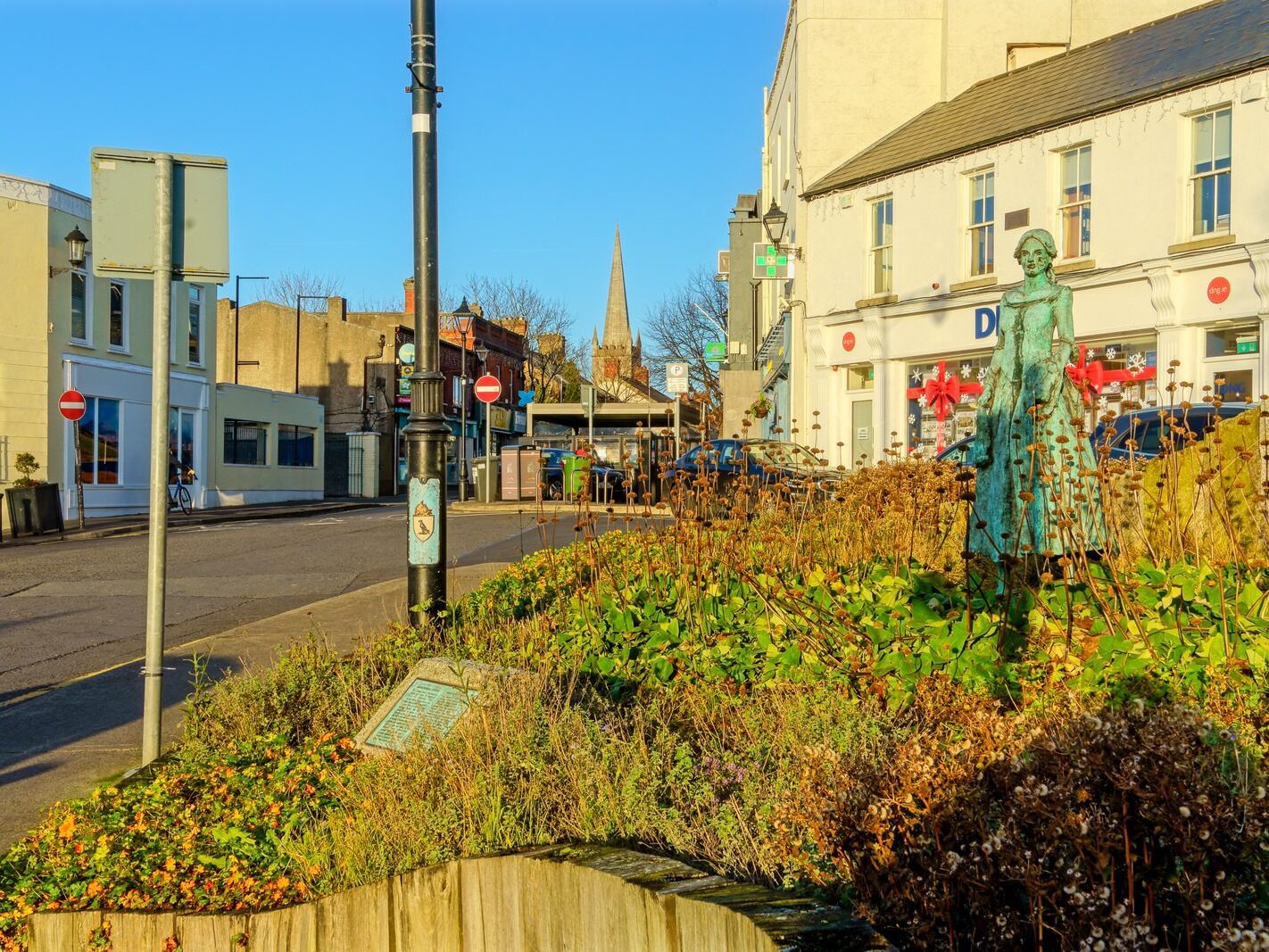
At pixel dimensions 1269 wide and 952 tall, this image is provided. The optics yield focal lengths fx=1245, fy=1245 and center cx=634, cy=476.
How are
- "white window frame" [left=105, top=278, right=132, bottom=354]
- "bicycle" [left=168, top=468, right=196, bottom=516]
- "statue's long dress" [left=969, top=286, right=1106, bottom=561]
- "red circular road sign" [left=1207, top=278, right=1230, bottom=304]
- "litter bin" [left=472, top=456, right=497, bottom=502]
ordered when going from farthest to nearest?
"bicycle" [left=168, top=468, right=196, bottom=516], "litter bin" [left=472, top=456, right=497, bottom=502], "white window frame" [left=105, top=278, right=132, bottom=354], "red circular road sign" [left=1207, top=278, right=1230, bottom=304], "statue's long dress" [left=969, top=286, right=1106, bottom=561]

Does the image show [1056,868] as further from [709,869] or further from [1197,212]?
[1197,212]

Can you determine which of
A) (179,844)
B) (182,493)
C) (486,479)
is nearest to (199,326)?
(182,493)

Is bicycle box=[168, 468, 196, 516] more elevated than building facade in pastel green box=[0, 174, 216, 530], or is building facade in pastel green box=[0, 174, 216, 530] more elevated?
building facade in pastel green box=[0, 174, 216, 530]

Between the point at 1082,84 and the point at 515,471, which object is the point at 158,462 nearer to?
the point at 1082,84

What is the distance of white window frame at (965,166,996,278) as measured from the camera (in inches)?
896

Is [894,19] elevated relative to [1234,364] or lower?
elevated

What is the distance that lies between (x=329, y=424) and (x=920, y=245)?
3800 cm

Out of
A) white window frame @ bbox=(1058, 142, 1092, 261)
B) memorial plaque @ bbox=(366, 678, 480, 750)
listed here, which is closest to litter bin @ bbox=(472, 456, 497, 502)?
white window frame @ bbox=(1058, 142, 1092, 261)

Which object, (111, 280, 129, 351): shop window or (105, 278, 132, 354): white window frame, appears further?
(111, 280, 129, 351): shop window

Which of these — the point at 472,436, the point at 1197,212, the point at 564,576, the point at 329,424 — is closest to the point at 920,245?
the point at 1197,212

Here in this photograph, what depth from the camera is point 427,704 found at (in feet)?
15.5

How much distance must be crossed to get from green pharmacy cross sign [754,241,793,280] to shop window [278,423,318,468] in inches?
796

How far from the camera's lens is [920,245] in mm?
24016

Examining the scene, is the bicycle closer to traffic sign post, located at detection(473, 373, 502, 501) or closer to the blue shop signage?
traffic sign post, located at detection(473, 373, 502, 501)
